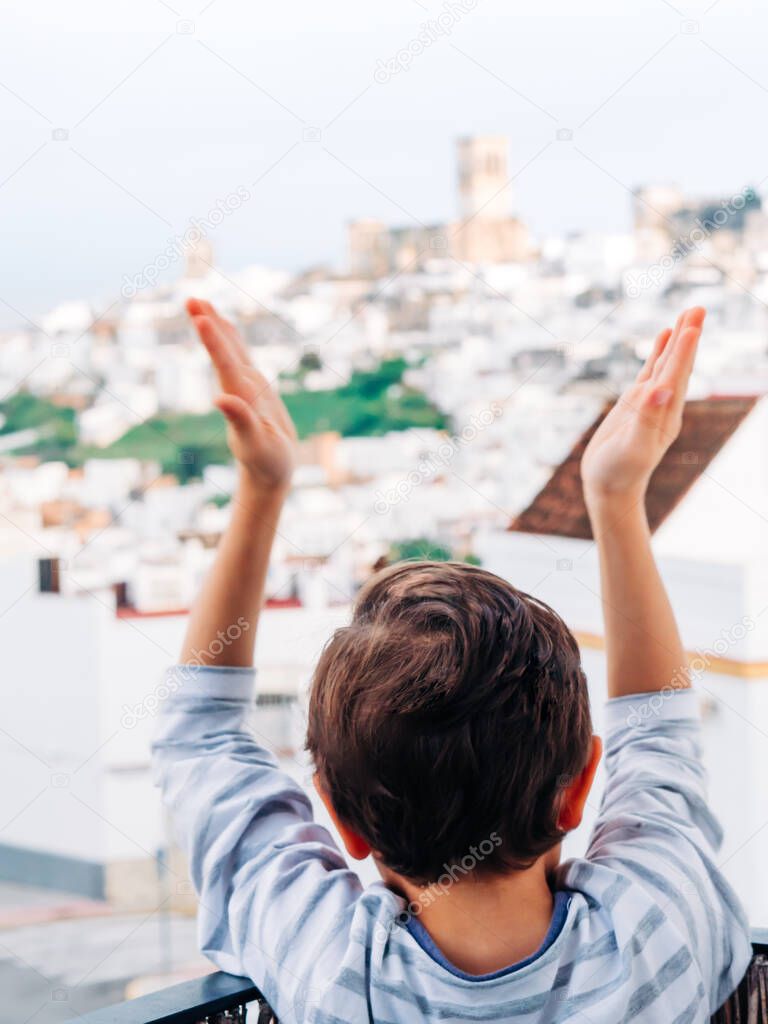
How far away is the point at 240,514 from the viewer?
563mm

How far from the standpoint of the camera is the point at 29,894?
426 inches

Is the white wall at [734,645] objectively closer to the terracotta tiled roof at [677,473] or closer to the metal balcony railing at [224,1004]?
the terracotta tiled roof at [677,473]

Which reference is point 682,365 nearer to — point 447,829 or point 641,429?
point 641,429

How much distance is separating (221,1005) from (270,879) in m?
0.08

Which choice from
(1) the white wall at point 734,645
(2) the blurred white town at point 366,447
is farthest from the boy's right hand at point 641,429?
(2) the blurred white town at point 366,447

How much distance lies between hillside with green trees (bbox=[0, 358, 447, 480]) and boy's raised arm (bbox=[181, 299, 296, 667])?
6887mm

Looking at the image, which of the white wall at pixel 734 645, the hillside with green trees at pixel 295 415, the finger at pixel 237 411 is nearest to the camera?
the finger at pixel 237 411

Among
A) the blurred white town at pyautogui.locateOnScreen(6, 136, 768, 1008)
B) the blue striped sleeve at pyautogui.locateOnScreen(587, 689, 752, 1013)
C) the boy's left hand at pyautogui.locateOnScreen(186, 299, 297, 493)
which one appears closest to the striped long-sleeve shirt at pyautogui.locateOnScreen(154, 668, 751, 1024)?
the blue striped sleeve at pyautogui.locateOnScreen(587, 689, 752, 1013)

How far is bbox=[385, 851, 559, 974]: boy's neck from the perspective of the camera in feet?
1.48

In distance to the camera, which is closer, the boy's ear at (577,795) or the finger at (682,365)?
the boy's ear at (577,795)

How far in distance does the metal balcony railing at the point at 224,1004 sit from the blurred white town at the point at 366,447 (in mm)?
2880

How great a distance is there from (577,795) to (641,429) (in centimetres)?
21

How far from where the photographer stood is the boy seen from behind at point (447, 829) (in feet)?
1.42

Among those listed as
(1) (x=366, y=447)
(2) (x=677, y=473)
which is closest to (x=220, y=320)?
(2) (x=677, y=473)
